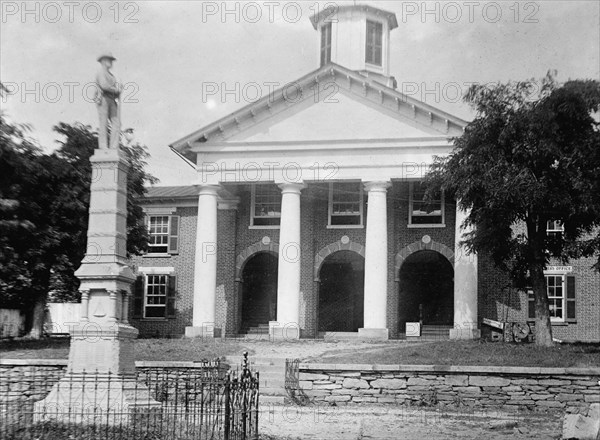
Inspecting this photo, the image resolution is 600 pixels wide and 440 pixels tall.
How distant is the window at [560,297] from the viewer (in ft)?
113

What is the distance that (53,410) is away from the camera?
13.9 meters

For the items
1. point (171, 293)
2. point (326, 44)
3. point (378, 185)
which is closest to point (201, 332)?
point (171, 293)

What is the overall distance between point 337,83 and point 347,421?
18.7 m

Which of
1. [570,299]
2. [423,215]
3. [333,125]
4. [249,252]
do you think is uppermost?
[333,125]

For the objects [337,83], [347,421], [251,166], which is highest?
[337,83]

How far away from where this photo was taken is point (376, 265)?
3244 centimetres

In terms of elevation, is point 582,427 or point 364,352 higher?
point 364,352

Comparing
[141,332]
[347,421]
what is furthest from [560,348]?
[141,332]

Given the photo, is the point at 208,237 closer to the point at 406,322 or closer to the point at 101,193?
the point at 406,322

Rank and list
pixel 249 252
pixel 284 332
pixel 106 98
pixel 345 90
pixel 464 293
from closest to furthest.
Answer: pixel 106 98, pixel 464 293, pixel 284 332, pixel 345 90, pixel 249 252

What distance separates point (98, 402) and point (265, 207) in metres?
23.6

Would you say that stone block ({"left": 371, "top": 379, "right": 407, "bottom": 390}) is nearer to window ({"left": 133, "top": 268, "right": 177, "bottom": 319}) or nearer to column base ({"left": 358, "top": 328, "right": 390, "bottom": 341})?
column base ({"left": 358, "top": 328, "right": 390, "bottom": 341})

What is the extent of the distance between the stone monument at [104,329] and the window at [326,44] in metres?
24.8

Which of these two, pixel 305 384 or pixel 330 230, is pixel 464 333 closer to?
pixel 330 230
